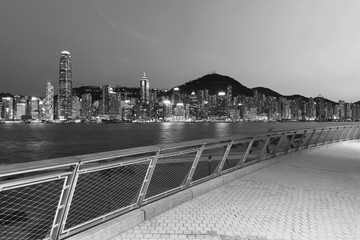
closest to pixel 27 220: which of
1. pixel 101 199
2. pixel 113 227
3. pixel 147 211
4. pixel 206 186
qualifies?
pixel 101 199

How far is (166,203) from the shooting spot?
5477 mm

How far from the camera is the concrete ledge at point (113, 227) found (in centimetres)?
392

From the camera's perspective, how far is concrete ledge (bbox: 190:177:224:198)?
20.9 feet

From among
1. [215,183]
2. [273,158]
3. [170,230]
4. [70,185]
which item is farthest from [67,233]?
[273,158]

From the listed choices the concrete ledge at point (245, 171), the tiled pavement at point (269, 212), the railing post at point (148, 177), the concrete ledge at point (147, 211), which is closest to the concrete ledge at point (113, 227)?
the concrete ledge at point (147, 211)

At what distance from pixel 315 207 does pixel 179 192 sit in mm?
2711

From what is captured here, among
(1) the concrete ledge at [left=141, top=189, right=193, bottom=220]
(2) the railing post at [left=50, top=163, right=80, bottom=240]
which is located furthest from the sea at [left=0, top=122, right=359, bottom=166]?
(2) the railing post at [left=50, top=163, right=80, bottom=240]

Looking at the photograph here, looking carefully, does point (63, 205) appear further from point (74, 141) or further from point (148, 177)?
point (74, 141)

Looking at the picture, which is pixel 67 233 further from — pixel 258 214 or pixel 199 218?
pixel 258 214

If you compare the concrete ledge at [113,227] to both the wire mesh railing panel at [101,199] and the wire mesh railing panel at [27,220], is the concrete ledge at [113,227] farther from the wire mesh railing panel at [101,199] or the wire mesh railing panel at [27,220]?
the wire mesh railing panel at [101,199]

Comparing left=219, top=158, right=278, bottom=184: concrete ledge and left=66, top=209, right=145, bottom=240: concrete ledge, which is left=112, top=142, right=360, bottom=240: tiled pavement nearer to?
left=66, top=209, right=145, bottom=240: concrete ledge

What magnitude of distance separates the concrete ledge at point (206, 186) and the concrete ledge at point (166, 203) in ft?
0.66

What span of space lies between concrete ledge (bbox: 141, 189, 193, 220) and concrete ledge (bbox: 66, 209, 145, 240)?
19 cm

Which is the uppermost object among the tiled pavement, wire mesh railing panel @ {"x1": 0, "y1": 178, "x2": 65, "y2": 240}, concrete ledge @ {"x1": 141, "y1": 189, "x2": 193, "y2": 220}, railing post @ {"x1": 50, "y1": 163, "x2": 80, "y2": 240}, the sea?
A: railing post @ {"x1": 50, "y1": 163, "x2": 80, "y2": 240}
